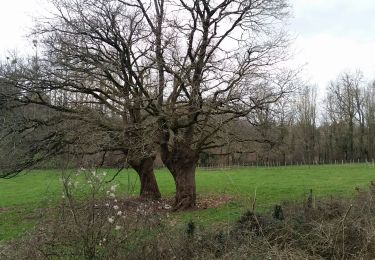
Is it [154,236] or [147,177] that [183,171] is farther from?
[154,236]

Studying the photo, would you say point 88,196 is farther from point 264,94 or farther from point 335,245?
point 264,94

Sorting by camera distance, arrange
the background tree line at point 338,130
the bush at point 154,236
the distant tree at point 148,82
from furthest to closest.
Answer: the background tree line at point 338,130, the distant tree at point 148,82, the bush at point 154,236

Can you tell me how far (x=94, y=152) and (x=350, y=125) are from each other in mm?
60675

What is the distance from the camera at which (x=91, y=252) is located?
22.1ft

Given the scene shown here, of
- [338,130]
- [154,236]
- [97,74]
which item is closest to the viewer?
[154,236]

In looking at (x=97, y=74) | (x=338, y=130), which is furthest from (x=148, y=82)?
(x=338, y=130)

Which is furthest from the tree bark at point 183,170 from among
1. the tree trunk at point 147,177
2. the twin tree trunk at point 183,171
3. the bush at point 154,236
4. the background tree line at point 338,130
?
the background tree line at point 338,130

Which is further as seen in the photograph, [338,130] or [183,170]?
[338,130]

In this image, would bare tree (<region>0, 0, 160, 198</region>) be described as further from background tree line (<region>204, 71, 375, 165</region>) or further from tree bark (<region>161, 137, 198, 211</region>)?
background tree line (<region>204, 71, 375, 165</region>)

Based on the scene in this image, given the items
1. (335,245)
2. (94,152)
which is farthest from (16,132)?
(335,245)

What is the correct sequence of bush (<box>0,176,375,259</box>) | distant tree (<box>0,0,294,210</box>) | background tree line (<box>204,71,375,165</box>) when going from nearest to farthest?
bush (<box>0,176,375,259</box>)
distant tree (<box>0,0,294,210</box>)
background tree line (<box>204,71,375,165</box>)

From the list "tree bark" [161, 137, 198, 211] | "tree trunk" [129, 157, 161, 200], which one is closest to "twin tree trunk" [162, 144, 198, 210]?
"tree bark" [161, 137, 198, 211]

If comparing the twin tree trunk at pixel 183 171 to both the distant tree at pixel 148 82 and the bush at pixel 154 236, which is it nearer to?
the distant tree at pixel 148 82

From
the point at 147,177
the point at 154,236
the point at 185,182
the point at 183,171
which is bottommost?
the point at 154,236
